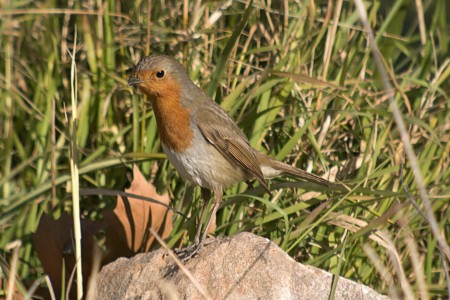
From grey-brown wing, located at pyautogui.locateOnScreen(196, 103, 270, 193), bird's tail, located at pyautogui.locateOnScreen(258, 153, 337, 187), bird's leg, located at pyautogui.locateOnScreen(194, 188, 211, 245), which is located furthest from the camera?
bird's tail, located at pyautogui.locateOnScreen(258, 153, 337, 187)

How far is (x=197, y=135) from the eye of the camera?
396 centimetres

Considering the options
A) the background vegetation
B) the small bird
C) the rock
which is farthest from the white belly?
the rock

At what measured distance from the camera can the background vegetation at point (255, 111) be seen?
3994 mm

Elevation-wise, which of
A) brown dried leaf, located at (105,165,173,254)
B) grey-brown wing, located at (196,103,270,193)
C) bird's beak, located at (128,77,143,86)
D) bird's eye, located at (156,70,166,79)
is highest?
bird's eye, located at (156,70,166,79)

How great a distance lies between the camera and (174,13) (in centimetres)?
461

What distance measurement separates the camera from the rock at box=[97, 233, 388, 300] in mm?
3113

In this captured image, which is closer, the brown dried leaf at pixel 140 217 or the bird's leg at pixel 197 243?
the bird's leg at pixel 197 243

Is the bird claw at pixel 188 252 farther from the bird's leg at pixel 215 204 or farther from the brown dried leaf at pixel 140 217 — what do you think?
the brown dried leaf at pixel 140 217

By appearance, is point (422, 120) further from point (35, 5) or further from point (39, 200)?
point (35, 5)

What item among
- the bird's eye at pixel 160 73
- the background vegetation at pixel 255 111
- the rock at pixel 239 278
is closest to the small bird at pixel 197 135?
the bird's eye at pixel 160 73

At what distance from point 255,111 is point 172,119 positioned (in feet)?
1.96

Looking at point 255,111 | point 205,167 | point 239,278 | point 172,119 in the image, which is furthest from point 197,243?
point 255,111

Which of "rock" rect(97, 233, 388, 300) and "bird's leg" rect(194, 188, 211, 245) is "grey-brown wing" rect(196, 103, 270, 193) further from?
"rock" rect(97, 233, 388, 300)

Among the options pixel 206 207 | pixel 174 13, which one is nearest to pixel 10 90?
pixel 174 13
